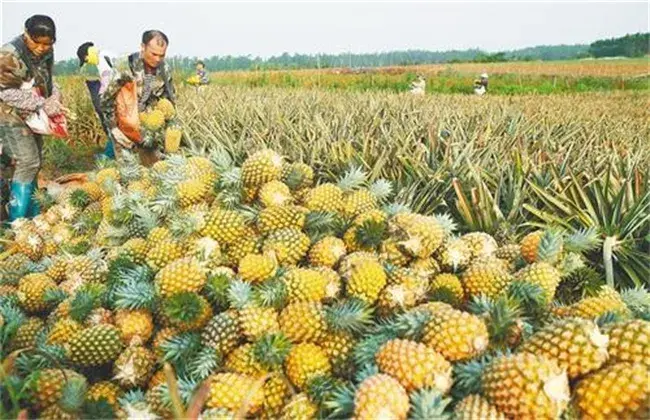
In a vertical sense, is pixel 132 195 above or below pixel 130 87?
below

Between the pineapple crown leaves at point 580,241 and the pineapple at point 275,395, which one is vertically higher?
the pineapple crown leaves at point 580,241

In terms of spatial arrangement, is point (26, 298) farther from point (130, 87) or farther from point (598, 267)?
point (130, 87)

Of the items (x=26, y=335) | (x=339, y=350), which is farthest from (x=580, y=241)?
(x=26, y=335)

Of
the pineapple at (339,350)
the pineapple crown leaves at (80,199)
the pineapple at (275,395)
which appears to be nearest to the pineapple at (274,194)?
the pineapple at (339,350)

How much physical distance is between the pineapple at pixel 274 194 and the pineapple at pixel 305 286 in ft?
2.02

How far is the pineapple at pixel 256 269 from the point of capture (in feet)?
7.66

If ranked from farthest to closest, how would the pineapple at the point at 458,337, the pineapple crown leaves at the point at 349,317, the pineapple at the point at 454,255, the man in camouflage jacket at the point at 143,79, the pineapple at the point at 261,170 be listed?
the man in camouflage jacket at the point at 143,79 → the pineapple at the point at 261,170 → the pineapple at the point at 454,255 → the pineapple crown leaves at the point at 349,317 → the pineapple at the point at 458,337

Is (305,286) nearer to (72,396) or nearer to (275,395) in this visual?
(275,395)

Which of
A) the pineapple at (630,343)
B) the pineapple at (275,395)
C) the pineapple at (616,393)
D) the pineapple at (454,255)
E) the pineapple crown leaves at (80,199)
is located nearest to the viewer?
the pineapple at (616,393)

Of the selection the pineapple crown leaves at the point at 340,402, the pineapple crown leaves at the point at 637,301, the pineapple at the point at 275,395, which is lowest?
the pineapple at the point at 275,395

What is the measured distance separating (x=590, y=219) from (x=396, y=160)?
112cm

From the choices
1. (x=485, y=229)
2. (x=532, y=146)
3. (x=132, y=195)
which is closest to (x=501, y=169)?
(x=485, y=229)

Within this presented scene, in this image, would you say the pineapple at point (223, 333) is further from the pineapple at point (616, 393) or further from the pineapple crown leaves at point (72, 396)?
the pineapple at point (616, 393)

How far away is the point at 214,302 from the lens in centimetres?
231
